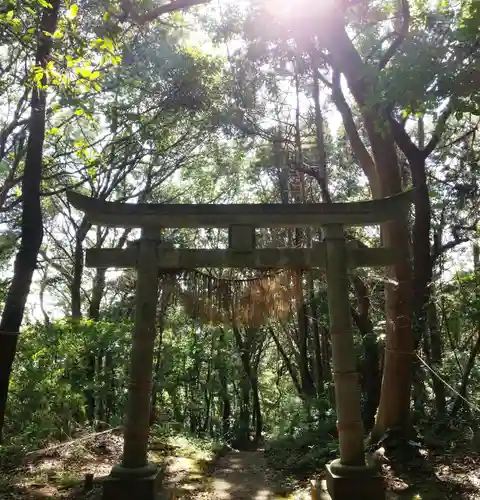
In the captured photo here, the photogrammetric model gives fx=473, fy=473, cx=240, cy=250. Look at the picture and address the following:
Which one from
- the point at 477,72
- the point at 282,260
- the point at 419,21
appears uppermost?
the point at 419,21

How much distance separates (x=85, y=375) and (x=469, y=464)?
6784mm

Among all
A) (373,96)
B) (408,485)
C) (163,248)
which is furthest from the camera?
(408,485)

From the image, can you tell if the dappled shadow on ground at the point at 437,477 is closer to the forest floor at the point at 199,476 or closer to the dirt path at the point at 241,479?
the forest floor at the point at 199,476

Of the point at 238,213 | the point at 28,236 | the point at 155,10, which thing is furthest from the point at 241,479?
the point at 155,10

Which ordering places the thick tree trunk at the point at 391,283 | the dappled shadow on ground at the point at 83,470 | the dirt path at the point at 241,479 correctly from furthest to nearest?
the thick tree trunk at the point at 391,283 < the dirt path at the point at 241,479 < the dappled shadow on ground at the point at 83,470

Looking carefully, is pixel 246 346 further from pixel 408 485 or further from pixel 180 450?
pixel 408 485

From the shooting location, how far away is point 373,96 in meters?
4.64

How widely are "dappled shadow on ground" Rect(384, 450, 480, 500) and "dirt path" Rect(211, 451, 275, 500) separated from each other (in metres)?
1.60

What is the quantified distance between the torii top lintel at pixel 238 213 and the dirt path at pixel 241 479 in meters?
3.56

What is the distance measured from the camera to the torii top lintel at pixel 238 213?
16.6 ft

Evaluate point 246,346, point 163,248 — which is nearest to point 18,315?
point 163,248

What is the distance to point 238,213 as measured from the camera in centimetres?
513

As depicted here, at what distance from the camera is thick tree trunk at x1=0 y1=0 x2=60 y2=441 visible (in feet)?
16.9

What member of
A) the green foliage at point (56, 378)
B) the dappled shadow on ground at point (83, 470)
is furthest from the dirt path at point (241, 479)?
the green foliage at point (56, 378)
